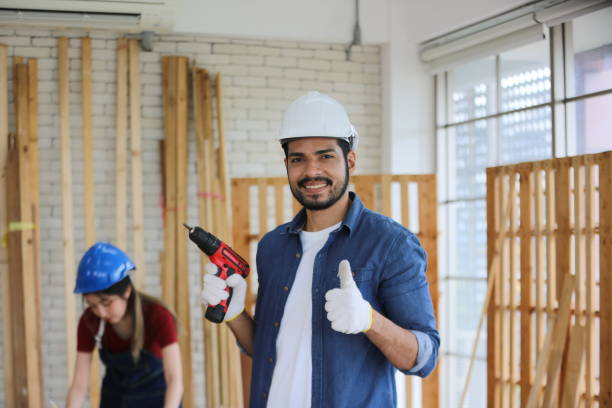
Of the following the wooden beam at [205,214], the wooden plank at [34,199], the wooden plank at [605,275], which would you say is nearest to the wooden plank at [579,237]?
the wooden plank at [605,275]

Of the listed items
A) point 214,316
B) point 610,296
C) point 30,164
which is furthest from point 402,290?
point 30,164

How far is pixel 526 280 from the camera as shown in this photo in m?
4.26

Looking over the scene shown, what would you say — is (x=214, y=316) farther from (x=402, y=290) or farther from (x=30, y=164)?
(x=30, y=164)

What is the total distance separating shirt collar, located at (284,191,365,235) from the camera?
2.06 m

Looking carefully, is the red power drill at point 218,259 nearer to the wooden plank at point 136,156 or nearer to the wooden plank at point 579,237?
the wooden plank at point 579,237

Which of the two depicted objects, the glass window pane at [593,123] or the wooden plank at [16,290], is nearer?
the glass window pane at [593,123]

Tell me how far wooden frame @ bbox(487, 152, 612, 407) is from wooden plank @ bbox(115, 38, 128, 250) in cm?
269

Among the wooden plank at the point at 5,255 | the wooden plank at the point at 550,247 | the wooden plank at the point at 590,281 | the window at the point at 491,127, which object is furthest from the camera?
the wooden plank at the point at 5,255

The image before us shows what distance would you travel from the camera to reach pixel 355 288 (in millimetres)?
1810

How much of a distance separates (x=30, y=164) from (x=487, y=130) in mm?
3455

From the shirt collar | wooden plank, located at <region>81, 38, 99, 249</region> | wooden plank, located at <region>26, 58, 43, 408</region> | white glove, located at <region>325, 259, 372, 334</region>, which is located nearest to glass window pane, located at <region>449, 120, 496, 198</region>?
wooden plank, located at <region>81, 38, 99, 249</region>

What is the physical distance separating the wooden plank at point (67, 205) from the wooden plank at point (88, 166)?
111mm

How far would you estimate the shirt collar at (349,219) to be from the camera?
2061 millimetres

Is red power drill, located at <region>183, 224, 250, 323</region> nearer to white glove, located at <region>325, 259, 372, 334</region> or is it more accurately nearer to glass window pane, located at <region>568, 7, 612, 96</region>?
white glove, located at <region>325, 259, 372, 334</region>
